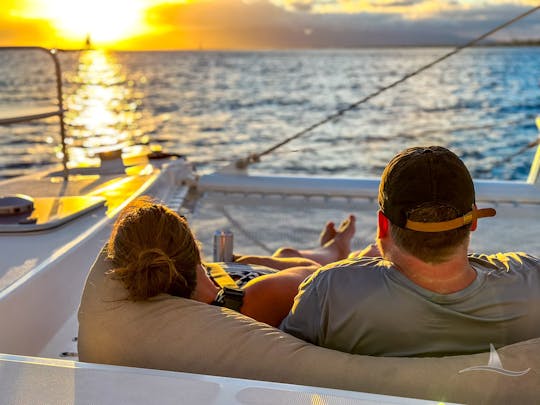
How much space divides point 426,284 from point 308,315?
0.70 feet

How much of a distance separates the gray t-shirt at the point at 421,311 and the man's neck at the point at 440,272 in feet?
0.03

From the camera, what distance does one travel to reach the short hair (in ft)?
3.79

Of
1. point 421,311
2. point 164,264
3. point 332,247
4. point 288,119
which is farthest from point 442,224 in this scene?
point 288,119

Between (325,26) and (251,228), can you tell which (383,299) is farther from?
(325,26)

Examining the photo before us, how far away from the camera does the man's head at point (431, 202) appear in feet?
3.32

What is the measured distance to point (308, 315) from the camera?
1139 mm

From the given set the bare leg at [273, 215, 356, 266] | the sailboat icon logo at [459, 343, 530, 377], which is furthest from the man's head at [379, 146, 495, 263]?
the bare leg at [273, 215, 356, 266]

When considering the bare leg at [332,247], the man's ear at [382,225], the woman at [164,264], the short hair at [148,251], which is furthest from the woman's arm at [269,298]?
the bare leg at [332,247]

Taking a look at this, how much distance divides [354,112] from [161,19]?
988cm

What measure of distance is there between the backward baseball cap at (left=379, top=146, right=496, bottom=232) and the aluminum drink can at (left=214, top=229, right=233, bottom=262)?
98cm

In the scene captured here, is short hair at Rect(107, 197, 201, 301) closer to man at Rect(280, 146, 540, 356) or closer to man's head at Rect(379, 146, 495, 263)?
man at Rect(280, 146, 540, 356)

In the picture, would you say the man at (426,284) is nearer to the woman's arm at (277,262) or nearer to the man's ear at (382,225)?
the man's ear at (382,225)

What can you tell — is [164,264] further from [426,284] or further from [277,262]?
[277,262]

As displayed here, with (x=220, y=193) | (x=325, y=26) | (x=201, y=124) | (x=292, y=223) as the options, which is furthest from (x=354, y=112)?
(x=220, y=193)
